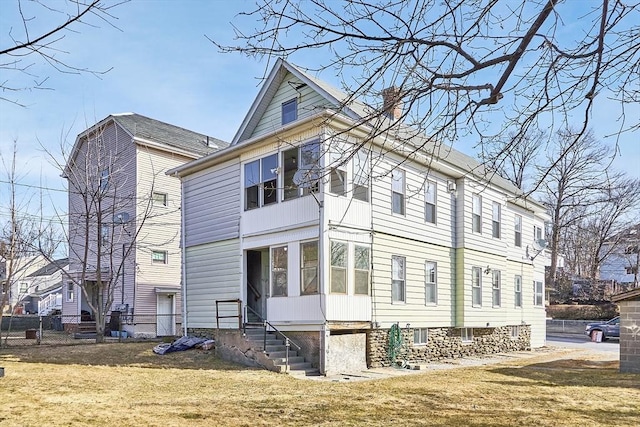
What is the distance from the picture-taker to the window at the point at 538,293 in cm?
2408

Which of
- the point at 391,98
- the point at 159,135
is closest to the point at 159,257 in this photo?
the point at 159,135

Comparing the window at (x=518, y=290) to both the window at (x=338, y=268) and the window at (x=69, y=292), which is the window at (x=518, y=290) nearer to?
the window at (x=338, y=268)

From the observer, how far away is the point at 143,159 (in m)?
25.1

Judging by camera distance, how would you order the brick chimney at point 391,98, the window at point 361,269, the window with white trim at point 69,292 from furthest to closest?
the window with white trim at point 69,292 < the window at point 361,269 < the brick chimney at point 391,98

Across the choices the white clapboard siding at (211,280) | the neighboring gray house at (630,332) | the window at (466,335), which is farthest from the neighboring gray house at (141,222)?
the neighboring gray house at (630,332)

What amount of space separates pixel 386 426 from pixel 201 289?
1114 cm

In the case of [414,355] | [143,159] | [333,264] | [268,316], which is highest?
[143,159]

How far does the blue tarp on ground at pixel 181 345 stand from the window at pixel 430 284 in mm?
6503

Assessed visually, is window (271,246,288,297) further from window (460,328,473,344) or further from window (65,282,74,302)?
window (65,282,74,302)

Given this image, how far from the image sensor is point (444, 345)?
17.3 metres

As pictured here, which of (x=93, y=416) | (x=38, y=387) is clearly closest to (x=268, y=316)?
(x=38, y=387)

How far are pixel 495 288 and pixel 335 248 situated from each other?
29.7 ft

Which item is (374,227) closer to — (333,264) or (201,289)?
(333,264)

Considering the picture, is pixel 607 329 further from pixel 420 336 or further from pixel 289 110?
pixel 289 110
